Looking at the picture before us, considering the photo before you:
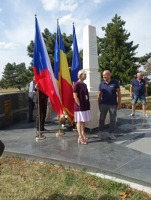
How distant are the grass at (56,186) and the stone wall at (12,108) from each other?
391cm

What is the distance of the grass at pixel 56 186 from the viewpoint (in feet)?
12.0

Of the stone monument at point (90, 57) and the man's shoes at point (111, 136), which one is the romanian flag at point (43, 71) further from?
the stone monument at point (90, 57)

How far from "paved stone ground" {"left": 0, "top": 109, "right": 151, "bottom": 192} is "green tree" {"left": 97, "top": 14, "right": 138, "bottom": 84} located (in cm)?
1775

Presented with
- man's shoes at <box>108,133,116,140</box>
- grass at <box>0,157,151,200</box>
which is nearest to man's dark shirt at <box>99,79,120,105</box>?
man's shoes at <box>108,133,116,140</box>

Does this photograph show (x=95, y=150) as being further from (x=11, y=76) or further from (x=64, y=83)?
(x=11, y=76)

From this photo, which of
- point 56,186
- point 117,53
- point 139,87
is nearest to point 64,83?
point 56,186

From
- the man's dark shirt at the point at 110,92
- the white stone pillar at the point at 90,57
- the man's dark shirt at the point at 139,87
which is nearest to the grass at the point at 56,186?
the man's dark shirt at the point at 110,92

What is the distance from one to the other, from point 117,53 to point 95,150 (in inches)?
838

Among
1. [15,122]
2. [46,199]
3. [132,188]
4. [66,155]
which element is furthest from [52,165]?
[15,122]

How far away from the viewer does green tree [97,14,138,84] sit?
82.6 ft

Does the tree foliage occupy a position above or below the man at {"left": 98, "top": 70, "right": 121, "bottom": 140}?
above

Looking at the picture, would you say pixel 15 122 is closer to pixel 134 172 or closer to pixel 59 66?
pixel 59 66

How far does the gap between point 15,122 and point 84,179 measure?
18.4 ft

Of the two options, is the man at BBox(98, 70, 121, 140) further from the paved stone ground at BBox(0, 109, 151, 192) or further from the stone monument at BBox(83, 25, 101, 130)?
the stone monument at BBox(83, 25, 101, 130)
